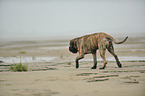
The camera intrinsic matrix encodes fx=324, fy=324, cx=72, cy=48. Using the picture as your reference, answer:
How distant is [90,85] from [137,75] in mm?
2291

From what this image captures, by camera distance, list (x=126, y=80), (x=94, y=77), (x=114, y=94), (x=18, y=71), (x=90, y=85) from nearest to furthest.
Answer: (x=114, y=94), (x=90, y=85), (x=126, y=80), (x=94, y=77), (x=18, y=71)

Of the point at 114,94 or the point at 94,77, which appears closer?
the point at 114,94

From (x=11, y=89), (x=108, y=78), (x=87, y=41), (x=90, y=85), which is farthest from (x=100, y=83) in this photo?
(x=87, y=41)

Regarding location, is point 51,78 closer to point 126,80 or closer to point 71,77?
point 71,77

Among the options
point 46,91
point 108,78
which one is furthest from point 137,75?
point 46,91

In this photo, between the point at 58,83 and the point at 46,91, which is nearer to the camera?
the point at 46,91

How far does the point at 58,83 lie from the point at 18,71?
362 cm

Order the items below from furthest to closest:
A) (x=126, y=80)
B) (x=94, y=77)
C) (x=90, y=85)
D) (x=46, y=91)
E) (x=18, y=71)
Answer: (x=18, y=71) < (x=94, y=77) < (x=126, y=80) < (x=90, y=85) < (x=46, y=91)

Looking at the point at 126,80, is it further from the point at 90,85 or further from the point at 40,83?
the point at 40,83

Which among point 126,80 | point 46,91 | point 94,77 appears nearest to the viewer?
point 46,91

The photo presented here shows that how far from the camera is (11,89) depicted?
814cm

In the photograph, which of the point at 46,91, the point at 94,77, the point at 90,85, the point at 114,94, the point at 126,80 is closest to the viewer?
the point at 114,94

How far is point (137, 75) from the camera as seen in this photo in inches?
397

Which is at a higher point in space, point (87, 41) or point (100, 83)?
point (87, 41)
